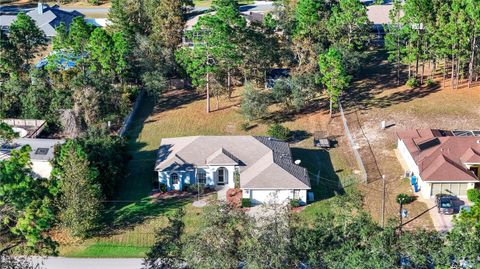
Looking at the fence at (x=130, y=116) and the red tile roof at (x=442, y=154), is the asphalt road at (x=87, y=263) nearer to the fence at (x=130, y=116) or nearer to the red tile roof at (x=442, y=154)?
the fence at (x=130, y=116)

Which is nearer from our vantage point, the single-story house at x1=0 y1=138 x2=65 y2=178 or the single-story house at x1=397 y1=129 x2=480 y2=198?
the single-story house at x1=397 y1=129 x2=480 y2=198

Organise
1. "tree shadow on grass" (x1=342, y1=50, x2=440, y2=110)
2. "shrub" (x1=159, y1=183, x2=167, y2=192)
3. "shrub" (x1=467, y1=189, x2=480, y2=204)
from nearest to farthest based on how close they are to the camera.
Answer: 1. "shrub" (x1=467, y1=189, x2=480, y2=204)
2. "shrub" (x1=159, y1=183, x2=167, y2=192)
3. "tree shadow on grass" (x1=342, y1=50, x2=440, y2=110)

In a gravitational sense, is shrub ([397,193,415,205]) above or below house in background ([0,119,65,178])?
below

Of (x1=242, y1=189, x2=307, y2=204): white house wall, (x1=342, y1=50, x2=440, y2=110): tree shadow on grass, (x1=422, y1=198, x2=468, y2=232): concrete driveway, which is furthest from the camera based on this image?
(x1=342, y1=50, x2=440, y2=110): tree shadow on grass

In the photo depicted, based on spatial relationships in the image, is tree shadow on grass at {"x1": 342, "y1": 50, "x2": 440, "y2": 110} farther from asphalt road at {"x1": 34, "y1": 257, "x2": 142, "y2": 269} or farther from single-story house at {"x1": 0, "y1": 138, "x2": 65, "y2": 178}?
asphalt road at {"x1": 34, "y1": 257, "x2": 142, "y2": 269}

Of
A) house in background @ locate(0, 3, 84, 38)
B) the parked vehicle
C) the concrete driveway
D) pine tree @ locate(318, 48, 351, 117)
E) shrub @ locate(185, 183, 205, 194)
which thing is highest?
house in background @ locate(0, 3, 84, 38)

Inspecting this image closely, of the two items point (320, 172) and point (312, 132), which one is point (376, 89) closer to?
point (312, 132)

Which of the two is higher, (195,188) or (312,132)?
(312,132)

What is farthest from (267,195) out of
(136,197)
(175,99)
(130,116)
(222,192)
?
(175,99)

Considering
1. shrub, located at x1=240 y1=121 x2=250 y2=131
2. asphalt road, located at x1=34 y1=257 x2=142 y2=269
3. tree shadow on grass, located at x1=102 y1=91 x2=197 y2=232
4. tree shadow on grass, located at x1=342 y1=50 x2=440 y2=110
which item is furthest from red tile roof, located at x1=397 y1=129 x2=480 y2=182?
asphalt road, located at x1=34 y1=257 x2=142 y2=269
